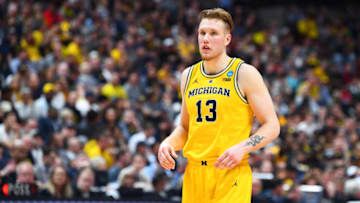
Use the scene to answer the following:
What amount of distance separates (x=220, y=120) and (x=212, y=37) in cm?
66

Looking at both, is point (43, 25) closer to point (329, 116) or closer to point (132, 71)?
point (132, 71)

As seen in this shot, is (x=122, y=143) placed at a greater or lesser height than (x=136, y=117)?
lesser

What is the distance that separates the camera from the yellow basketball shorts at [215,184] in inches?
170

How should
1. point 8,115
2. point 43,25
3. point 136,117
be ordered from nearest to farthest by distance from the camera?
point 8,115 → point 136,117 → point 43,25

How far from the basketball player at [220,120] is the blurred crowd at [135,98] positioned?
3637mm

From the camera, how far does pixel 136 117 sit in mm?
12602

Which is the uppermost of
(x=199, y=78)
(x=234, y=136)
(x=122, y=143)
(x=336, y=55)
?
(x=336, y=55)

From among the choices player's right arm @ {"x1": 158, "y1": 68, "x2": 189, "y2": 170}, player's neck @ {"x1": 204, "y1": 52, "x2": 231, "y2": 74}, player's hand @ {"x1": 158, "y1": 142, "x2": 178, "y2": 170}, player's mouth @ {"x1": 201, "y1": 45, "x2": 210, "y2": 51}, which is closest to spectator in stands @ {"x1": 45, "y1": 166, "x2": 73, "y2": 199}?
player's right arm @ {"x1": 158, "y1": 68, "x2": 189, "y2": 170}

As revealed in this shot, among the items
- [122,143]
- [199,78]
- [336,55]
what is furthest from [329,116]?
[199,78]

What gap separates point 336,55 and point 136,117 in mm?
9199

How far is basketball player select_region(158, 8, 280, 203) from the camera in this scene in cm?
436

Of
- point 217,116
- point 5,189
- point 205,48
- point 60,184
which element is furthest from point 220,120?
point 60,184

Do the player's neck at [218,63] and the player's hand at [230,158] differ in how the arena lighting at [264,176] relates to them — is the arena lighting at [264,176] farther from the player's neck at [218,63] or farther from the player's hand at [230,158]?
the player's hand at [230,158]

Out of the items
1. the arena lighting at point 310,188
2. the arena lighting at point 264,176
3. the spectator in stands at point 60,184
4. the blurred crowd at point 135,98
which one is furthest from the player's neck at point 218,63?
the arena lighting at point 264,176
